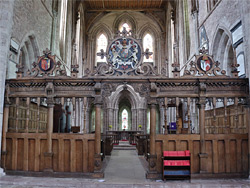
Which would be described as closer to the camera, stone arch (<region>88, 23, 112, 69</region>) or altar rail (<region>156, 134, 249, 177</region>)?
altar rail (<region>156, 134, 249, 177</region>)

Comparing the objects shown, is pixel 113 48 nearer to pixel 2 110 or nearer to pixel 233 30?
pixel 2 110

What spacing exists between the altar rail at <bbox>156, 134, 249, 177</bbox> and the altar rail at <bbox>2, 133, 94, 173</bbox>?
1.74 meters

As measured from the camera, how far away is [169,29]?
2116 cm

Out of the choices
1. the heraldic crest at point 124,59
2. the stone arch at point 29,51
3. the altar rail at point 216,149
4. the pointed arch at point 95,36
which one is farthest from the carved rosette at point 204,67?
the pointed arch at point 95,36

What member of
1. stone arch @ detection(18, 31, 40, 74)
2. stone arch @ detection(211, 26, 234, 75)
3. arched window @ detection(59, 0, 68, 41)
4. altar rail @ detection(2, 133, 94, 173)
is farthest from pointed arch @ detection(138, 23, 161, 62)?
altar rail @ detection(2, 133, 94, 173)

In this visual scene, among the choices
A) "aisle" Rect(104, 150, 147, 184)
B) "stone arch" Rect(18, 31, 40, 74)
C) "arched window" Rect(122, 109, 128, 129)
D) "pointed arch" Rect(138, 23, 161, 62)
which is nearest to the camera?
"aisle" Rect(104, 150, 147, 184)

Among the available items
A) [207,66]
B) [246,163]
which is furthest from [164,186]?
[207,66]

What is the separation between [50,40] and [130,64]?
28.4ft

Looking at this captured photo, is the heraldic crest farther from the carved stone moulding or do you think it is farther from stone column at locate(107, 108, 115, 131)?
stone column at locate(107, 108, 115, 131)

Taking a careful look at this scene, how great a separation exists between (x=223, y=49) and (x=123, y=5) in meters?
13.4

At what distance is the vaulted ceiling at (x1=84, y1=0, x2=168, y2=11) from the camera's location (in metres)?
21.6

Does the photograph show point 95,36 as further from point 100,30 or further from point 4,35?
point 4,35

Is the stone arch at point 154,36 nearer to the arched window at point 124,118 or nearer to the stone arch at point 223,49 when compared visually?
the arched window at point 124,118

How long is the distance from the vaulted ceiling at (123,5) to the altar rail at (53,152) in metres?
17.9
